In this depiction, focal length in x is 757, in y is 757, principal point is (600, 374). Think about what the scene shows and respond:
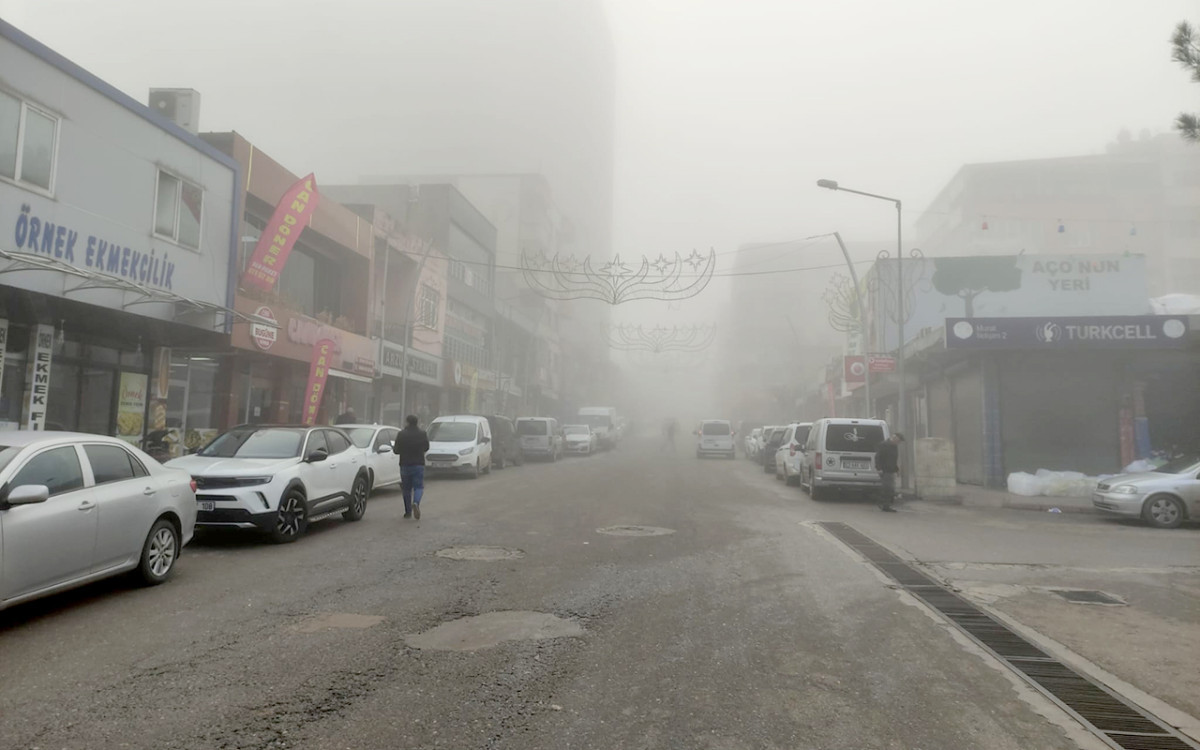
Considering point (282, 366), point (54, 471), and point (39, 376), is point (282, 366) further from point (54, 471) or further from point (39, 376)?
point (54, 471)

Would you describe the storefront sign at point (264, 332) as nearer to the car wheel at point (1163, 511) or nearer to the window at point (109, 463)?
the window at point (109, 463)

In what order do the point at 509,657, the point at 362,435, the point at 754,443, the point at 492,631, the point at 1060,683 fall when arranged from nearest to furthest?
the point at 1060,683, the point at 509,657, the point at 492,631, the point at 362,435, the point at 754,443

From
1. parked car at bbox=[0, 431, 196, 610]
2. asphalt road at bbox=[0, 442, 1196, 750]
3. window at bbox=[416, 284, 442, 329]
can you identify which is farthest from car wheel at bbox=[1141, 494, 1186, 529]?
window at bbox=[416, 284, 442, 329]

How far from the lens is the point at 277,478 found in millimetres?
9922

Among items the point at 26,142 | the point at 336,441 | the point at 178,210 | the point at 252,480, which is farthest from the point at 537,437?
the point at 252,480

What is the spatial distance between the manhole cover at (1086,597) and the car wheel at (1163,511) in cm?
758

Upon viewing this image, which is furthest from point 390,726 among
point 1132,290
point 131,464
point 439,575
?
point 1132,290

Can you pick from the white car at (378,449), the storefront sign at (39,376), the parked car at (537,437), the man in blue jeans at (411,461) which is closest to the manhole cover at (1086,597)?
the man in blue jeans at (411,461)

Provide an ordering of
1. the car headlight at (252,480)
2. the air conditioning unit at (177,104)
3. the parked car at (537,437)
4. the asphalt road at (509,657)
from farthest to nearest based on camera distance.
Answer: the parked car at (537,437) < the air conditioning unit at (177,104) < the car headlight at (252,480) < the asphalt road at (509,657)

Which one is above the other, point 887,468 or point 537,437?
point 537,437

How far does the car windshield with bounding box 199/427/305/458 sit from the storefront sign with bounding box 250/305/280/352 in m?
8.97

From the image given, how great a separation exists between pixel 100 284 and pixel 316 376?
969 cm

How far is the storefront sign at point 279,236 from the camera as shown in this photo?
64.6ft

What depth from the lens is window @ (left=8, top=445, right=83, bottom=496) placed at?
5.94 meters
